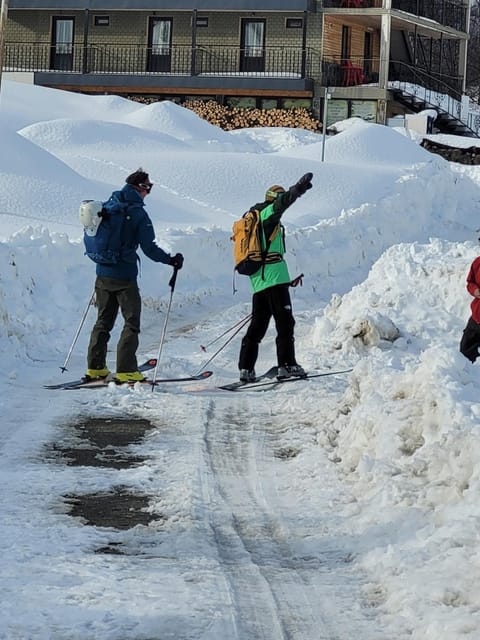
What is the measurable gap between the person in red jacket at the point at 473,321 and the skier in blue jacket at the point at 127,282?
2417mm

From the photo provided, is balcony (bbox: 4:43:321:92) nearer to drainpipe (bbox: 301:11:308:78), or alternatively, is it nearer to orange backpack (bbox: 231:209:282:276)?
drainpipe (bbox: 301:11:308:78)

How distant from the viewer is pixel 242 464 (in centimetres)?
727

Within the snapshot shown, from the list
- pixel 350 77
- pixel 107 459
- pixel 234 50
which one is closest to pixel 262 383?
pixel 107 459

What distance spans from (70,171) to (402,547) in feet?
50.9

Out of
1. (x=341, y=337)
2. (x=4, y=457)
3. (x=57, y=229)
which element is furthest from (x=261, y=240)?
(x=57, y=229)

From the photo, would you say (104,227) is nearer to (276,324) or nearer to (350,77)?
(276,324)

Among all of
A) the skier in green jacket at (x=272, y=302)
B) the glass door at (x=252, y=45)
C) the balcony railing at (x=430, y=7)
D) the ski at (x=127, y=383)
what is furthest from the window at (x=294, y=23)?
the ski at (x=127, y=383)

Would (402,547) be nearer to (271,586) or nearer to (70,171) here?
(271,586)

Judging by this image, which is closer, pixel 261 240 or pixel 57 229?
pixel 261 240

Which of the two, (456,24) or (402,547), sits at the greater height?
(456,24)

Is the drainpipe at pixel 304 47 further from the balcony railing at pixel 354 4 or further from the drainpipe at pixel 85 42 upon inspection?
the drainpipe at pixel 85 42

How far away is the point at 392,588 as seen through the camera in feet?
16.1

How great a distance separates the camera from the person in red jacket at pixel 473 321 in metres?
9.83

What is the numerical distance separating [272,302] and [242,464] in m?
2.97
